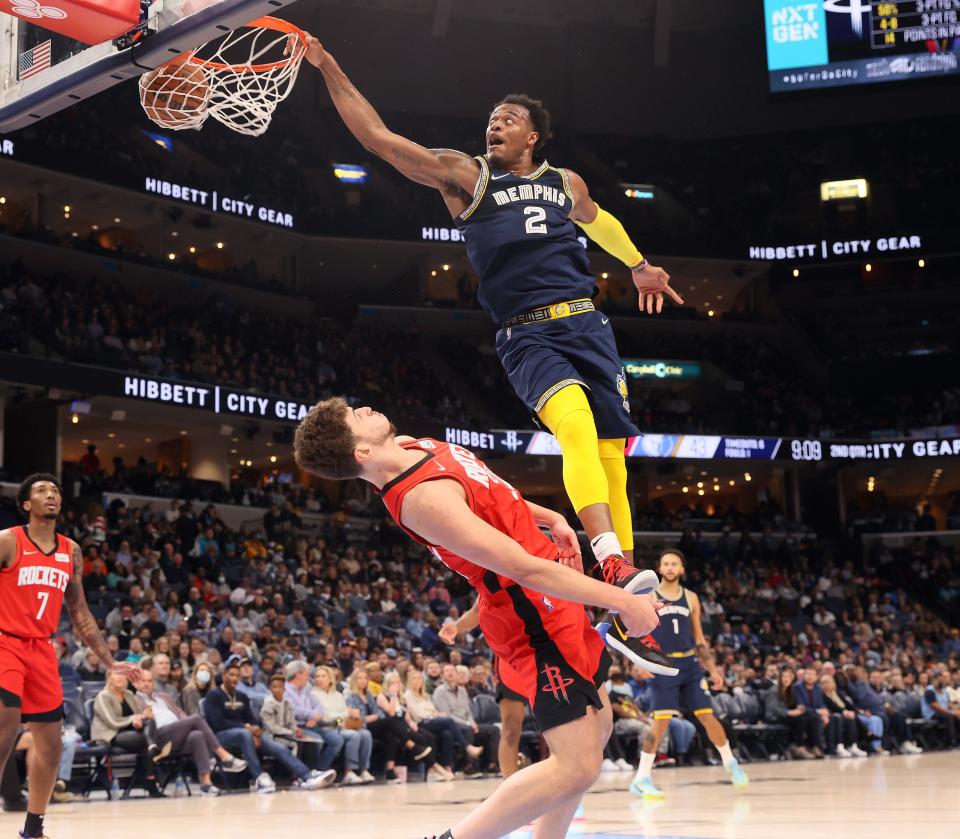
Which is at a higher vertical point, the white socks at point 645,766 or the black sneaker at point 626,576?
the black sneaker at point 626,576

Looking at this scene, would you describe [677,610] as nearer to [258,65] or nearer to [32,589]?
[32,589]

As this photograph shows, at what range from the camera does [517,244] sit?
5559 millimetres

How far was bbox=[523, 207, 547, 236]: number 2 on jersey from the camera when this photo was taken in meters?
5.56

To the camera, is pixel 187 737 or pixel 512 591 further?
pixel 187 737

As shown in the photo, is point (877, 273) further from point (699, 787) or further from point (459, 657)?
point (699, 787)

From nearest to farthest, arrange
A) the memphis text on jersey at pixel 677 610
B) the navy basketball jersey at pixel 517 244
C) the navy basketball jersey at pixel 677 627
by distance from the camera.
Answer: the navy basketball jersey at pixel 517 244, the navy basketball jersey at pixel 677 627, the memphis text on jersey at pixel 677 610

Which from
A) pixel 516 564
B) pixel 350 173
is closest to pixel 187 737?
pixel 516 564

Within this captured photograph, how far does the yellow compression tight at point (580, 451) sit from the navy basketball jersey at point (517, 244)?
53 cm

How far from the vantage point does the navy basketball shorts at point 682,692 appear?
1162cm

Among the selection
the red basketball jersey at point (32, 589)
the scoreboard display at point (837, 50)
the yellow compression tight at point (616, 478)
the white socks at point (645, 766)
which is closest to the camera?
the yellow compression tight at point (616, 478)

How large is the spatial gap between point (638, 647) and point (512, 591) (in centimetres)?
72

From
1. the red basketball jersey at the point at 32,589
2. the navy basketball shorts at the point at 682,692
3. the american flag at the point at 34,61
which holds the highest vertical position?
the american flag at the point at 34,61

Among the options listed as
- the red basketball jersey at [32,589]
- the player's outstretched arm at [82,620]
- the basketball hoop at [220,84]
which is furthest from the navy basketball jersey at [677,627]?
the basketball hoop at [220,84]

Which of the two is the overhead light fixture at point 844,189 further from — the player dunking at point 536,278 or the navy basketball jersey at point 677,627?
the player dunking at point 536,278
